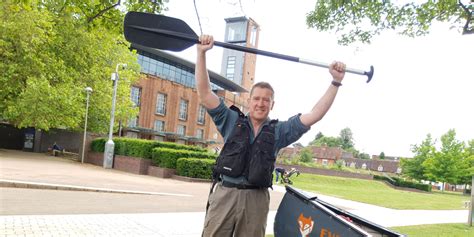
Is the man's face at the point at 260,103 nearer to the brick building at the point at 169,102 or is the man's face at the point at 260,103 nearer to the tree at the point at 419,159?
the brick building at the point at 169,102

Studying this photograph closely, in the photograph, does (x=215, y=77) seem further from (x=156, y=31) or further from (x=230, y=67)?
(x=156, y=31)

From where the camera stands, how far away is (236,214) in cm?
298

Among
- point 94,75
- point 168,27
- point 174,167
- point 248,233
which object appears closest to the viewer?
point 248,233

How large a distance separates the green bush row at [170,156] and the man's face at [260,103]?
18.3m

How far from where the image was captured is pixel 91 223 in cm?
745

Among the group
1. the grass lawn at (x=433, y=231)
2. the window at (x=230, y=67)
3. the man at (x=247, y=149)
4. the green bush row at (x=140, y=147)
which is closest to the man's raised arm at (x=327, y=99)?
the man at (x=247, y=149)

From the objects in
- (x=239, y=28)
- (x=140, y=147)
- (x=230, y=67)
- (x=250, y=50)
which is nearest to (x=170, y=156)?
(x=140, y=147)

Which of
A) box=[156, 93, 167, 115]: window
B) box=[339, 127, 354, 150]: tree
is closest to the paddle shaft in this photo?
box=[156, 93, 167, 115]: window

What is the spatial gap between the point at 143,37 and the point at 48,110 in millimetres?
24291

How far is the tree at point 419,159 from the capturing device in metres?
54.6

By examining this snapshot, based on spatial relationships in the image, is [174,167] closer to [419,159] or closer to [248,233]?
[248,233]

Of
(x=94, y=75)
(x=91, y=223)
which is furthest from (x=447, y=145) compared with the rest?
(x=91, y=223)

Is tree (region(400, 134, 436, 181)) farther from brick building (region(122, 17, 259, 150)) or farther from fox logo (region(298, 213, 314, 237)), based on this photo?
fox logo (region(298, 213, 314, 237))

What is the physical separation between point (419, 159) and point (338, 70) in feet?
191
